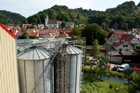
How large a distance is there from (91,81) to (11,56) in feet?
56.5

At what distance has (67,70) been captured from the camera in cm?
1114

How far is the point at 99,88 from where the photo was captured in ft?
64.7

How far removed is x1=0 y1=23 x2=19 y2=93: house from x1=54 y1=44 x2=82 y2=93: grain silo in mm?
3738

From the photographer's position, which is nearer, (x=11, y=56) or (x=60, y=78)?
(x=11, y=56)

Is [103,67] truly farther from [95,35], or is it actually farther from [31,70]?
[95,35]

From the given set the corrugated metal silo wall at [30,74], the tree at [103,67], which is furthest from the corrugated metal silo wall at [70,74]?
the tree at [103,67]

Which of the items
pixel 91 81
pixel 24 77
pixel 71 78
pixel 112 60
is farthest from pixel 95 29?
pixel 24 77

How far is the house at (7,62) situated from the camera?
649 cm

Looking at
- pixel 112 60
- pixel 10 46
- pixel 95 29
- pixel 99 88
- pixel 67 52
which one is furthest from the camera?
pixel 95 29

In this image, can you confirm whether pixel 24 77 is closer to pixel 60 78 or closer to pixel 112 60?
pixel 60 78

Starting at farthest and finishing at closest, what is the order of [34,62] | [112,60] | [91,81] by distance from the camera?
[112,60] < [91,81] < [34,62]

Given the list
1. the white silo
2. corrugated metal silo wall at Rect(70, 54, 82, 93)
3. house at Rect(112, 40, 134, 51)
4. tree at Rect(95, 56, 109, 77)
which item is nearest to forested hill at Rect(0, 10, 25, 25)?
house at Rect(112, 40, 134, 51)

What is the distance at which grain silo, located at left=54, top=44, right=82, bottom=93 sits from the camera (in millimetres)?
10719

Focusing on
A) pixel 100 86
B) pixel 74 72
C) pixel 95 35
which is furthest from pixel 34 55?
pixel 95 35
